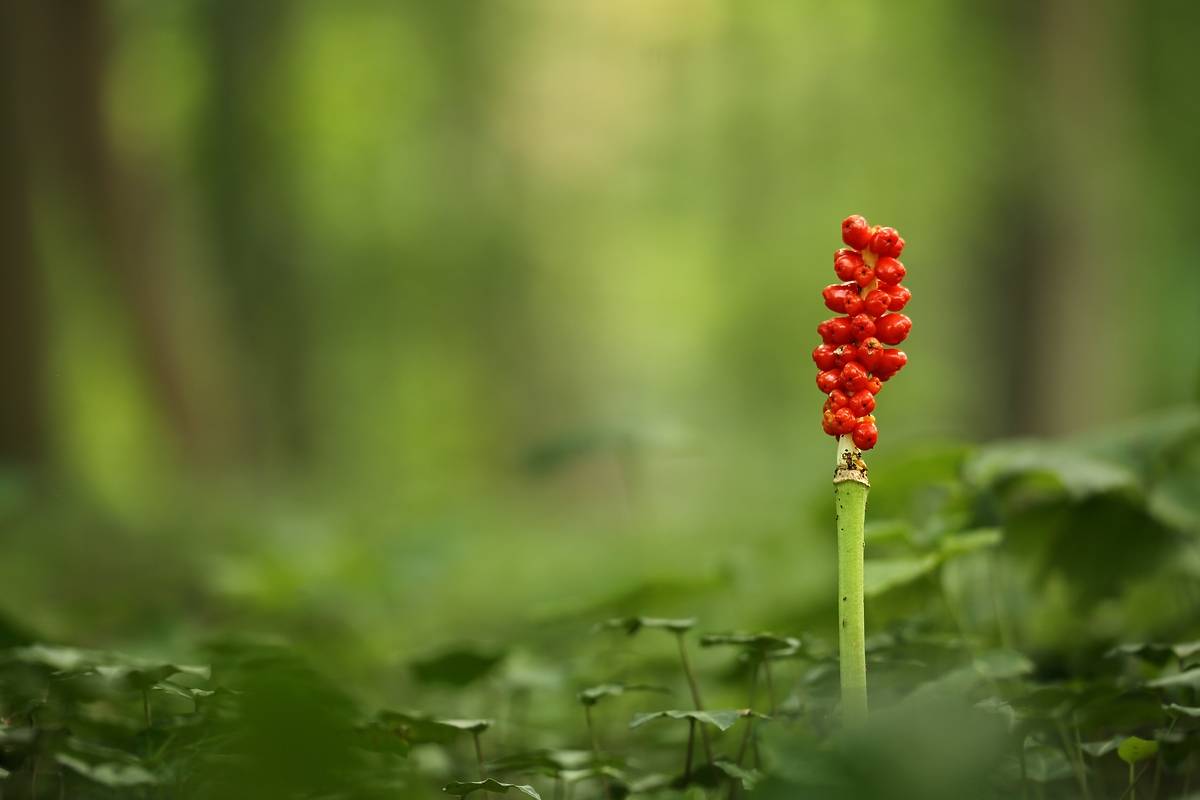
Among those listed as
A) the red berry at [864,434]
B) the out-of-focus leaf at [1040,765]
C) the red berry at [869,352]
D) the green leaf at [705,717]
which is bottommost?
the out-of-focus leaf at [1040,765]

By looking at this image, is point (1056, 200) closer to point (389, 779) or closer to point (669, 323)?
point (389, 779)

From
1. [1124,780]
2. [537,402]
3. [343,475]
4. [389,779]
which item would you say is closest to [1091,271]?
[1124,780]

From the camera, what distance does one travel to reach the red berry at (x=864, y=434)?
1228mm

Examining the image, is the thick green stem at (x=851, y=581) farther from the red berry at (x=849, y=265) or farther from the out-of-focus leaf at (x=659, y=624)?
the out-of-focus leaf at (x=659, y=624)

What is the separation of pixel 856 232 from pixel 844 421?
0.83 ft

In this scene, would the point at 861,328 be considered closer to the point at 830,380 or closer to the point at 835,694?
the point at 830,380

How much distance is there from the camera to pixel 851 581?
1.19 metres

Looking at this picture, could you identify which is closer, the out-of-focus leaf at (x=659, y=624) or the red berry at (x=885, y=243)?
the red berry at (x=885, y=243)

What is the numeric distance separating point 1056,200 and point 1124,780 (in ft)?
19.0

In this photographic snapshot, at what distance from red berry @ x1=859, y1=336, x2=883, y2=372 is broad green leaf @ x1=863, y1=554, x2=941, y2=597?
17.5 inches

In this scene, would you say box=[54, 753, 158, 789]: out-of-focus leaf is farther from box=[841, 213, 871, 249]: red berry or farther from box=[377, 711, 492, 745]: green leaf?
box=[841, 213, 871, 249]: red berry

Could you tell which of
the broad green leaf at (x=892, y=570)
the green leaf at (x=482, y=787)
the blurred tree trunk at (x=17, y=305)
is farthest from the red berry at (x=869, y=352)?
the blurred tree trunk at (x=17, y=305)

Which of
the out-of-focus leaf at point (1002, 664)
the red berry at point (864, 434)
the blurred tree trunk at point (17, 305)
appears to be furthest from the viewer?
the blurred tree trunk at point (17, 305)

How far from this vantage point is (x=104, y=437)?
8.52m
